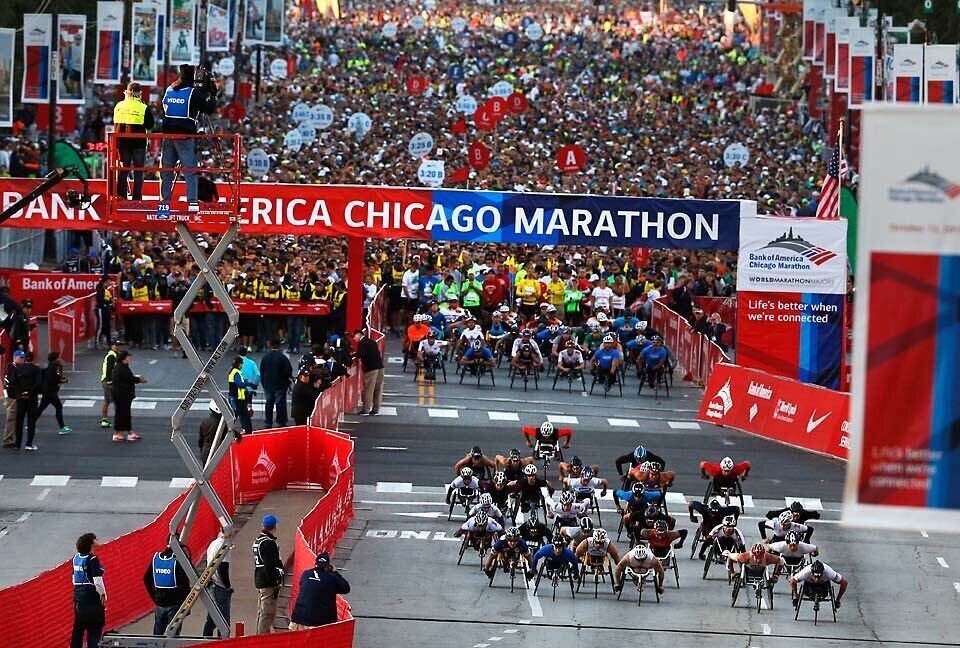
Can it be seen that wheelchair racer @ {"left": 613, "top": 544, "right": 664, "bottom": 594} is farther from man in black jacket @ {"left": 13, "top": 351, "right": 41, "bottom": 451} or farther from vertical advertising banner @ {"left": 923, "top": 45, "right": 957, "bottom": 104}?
vertical advertising banner @ {"left": 923, "top": 45, "right": 957, "bottom": 104}

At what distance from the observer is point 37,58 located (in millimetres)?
50094

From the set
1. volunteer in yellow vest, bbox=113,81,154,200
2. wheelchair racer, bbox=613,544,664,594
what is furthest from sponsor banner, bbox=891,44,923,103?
volunteer in yellow vest, bbox=113,81,154,200

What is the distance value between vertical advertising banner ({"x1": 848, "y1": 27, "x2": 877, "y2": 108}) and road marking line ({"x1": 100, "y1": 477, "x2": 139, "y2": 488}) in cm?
3359

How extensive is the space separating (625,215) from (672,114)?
4138 cm

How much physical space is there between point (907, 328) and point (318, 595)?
11.7m

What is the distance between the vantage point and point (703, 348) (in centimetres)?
3903

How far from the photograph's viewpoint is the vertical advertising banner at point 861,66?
188 feet

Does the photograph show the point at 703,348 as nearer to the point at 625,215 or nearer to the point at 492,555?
the point at 625,215

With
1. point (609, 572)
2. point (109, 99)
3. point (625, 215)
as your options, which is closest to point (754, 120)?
point (109, 99)

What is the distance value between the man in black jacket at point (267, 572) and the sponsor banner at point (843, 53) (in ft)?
137

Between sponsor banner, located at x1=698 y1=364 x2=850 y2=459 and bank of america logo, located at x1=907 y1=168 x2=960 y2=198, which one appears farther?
sponsor banner, located at x1=698 y1=364 x2=850 y2=459

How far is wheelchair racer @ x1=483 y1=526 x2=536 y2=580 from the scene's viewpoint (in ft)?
78.6

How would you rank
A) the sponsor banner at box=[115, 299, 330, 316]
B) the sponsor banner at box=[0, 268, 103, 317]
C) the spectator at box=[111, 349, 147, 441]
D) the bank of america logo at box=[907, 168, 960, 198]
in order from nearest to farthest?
1. the bank of america logo at box=[907, 168, 960, 198]
2. the spectator at box=[111, 349, 147, 441]
3. the sponsor banner at box=[115, 299, 330, 316]
4. the sponsor banner at box=[0, 268, 103, 317]

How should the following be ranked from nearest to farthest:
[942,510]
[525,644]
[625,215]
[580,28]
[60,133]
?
[942,510], [525,644], [625,215], [60,133], [580,28]
